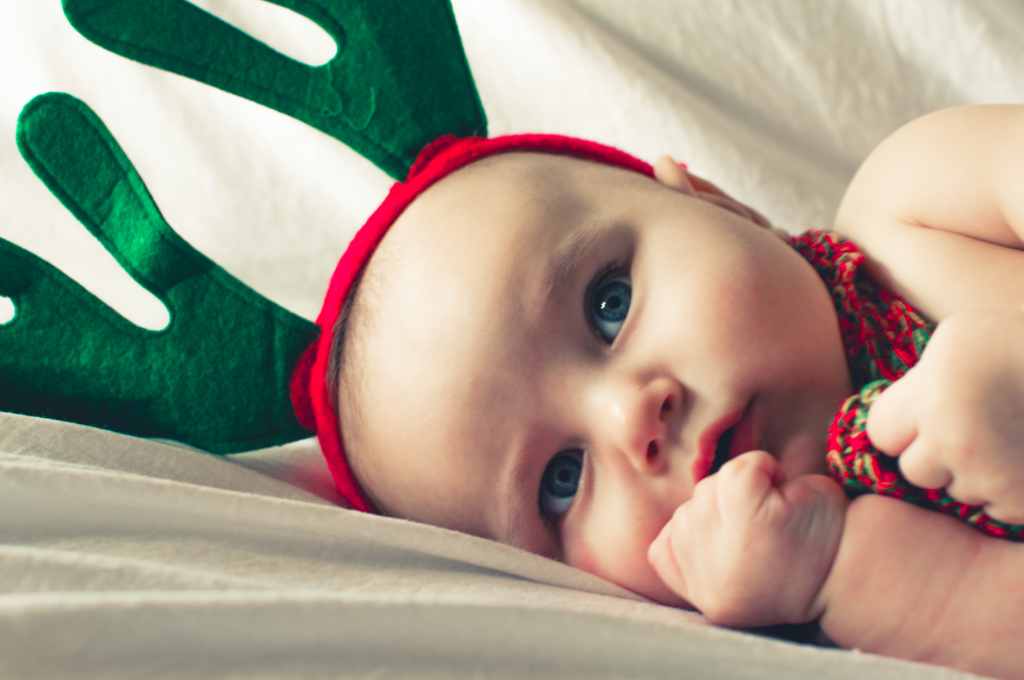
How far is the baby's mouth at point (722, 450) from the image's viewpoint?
74cm

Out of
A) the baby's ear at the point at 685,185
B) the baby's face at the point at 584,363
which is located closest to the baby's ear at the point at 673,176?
the baby's ear at the point at 685,185

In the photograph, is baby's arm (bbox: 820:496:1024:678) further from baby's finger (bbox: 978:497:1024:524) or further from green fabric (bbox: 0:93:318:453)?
green fabric (bbox: 0:93:318:453)

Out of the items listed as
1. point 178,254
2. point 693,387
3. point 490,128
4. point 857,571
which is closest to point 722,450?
point 693,387

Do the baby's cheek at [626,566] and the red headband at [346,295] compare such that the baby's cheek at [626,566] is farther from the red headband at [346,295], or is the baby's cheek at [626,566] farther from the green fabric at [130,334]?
the green fabric at [130,334]

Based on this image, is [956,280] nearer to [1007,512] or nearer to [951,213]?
[951,213]

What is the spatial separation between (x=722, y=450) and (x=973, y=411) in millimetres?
257

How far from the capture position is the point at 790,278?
32.2 inches

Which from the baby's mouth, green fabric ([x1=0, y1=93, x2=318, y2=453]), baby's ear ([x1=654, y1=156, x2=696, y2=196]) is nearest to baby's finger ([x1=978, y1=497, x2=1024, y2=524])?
the baby's mouth

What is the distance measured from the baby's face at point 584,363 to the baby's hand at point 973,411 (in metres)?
0.16

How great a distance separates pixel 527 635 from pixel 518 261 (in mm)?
453

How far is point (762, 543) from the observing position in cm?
61

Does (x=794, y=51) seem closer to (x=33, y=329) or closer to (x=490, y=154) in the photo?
(x=490, y=154)

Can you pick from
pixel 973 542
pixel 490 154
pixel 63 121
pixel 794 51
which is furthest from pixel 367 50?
pixel 973 542

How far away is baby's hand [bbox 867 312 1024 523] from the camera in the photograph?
1.71 feet
